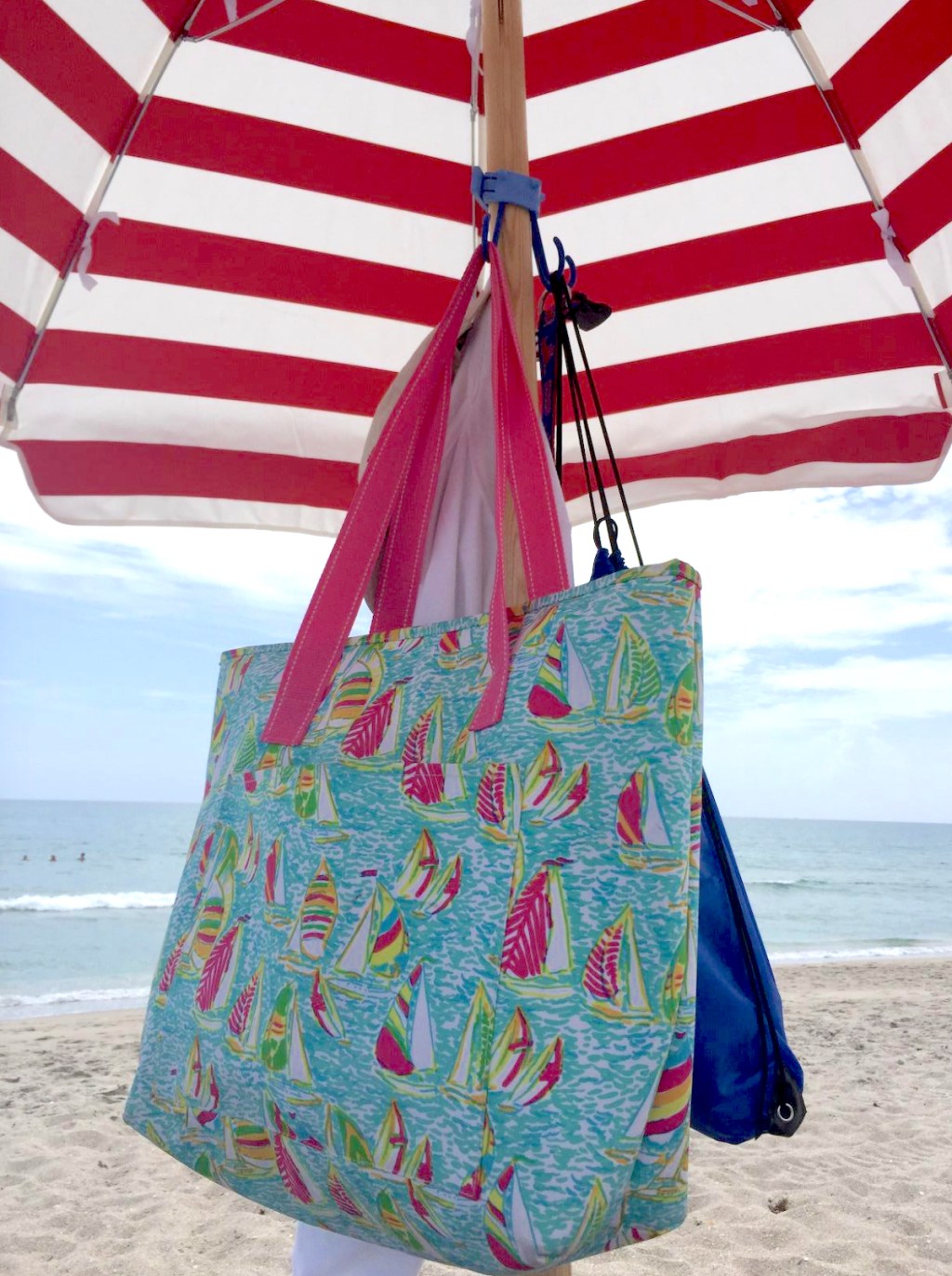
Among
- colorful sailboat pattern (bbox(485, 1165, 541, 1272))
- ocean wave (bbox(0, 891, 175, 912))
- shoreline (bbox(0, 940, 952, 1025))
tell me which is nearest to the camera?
colorful sailboat pattern (bbox(485, 1165, 541, 1272))

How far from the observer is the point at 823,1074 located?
21.0ft

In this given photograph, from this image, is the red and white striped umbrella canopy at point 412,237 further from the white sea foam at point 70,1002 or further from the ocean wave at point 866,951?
the ocean wave at point 866,951

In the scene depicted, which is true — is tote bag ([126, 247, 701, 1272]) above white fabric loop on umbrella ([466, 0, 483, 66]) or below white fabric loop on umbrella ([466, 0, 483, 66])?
below

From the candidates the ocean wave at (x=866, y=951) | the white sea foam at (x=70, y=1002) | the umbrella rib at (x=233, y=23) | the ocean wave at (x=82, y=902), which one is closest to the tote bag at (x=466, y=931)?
the umbrella rib at (x=233, y=23)

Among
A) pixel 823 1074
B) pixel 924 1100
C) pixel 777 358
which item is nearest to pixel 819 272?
pixel 777 358

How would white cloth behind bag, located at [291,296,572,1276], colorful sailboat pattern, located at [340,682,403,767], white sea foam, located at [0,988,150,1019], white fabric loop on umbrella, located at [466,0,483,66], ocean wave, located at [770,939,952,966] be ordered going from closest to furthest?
colorful sailboat pattern, located at [340,682,403,767], white cloth behind bag, located at [291,296,572,1276], white fabric loop on umbrella, located at [466,0,483,66], white sea foam, located at [0,988,150,1019], ocean wave, located at [770,939,952,966]

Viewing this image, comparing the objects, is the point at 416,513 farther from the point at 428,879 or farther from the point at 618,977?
the point at 618,977

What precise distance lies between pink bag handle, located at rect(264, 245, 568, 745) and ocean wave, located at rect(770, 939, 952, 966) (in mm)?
14752

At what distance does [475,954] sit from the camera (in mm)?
799

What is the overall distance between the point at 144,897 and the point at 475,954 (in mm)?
23893

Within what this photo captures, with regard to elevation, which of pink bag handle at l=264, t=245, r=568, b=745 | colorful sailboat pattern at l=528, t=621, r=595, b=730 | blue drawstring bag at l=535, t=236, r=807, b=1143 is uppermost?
pink bag handle at l=264, t=245, r=568, b=745

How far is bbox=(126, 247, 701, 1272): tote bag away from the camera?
0.74m

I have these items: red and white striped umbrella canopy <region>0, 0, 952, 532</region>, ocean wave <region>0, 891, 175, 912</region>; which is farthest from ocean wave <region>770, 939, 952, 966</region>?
red and white striped umbrella canopy <region>0, 0, 952, 532</region>

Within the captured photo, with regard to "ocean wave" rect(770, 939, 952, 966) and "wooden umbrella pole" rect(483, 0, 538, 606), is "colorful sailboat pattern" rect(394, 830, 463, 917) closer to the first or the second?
"wooden umbrella pole" rect(483, 0, 538, 606)
